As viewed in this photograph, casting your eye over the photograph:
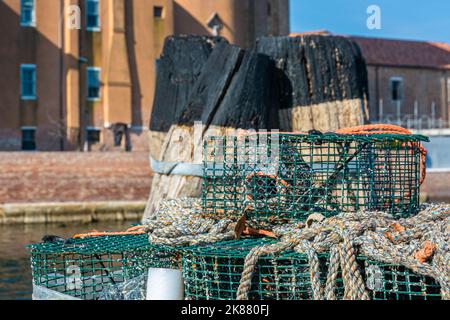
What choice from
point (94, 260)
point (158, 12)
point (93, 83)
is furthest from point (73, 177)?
point (94, 260)

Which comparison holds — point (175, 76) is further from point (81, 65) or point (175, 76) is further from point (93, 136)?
point (93, 136)

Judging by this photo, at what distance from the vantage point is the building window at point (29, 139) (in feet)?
100

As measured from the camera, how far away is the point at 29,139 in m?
30.6

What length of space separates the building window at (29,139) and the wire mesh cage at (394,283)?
28.1 metres

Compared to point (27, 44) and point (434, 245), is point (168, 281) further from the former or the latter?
point (27, 44)

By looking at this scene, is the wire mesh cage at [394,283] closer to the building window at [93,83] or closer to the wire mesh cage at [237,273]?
the wire mesh cage at [237,273]

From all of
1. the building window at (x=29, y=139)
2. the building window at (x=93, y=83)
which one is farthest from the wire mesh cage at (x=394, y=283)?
the building window at (x=93, y=83)

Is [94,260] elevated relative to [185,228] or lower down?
lower down

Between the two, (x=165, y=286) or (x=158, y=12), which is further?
(x=158, y=12)

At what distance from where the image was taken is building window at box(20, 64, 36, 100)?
3038 centimetres

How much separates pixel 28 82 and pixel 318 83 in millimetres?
23618

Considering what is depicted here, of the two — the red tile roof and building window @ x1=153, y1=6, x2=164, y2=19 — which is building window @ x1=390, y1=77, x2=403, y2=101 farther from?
building window @ x1=153, y1=6, x2=164, y2=19

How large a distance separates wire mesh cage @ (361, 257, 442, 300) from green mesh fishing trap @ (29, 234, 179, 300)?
1185 mm
